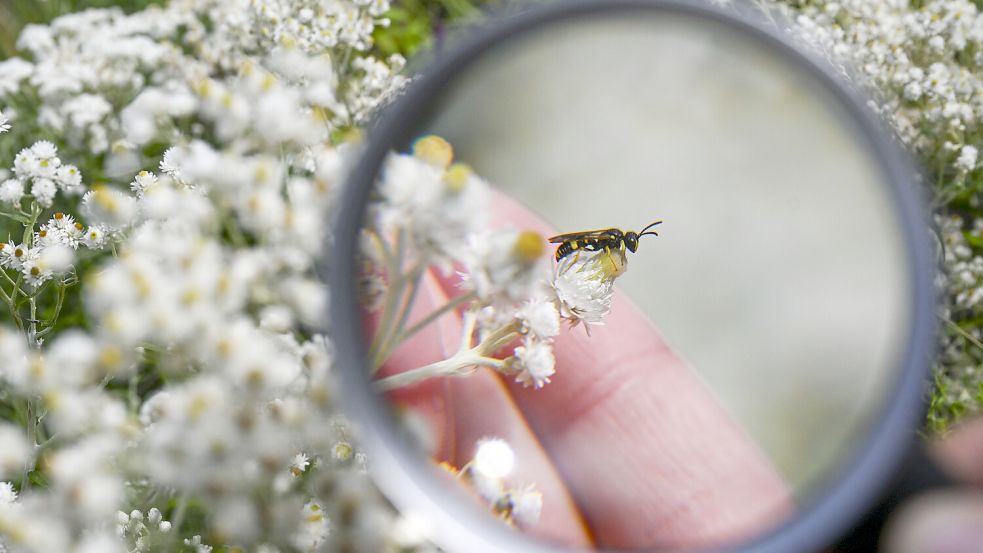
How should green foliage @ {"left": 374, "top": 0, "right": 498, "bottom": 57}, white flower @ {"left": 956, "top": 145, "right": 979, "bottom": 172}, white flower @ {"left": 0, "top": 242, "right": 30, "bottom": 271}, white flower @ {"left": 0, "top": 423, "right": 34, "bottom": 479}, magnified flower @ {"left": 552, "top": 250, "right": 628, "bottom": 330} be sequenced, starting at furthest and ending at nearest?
1. green foliage @ {"left": 374, "top": 0, "right": 498, "bottom": 57}
2. white flower @ {"left": 956, "top": 145, "right": 979, "bottom": 172}
3. white flower @ {"left": 0, "top": 242, "right": 30, "bottom": 271}
4. magnified flower @ {"left": 552, "top": 250, "right": 628, "bottom": 330}
5. white flower @ {"left": 0, "top": 423, "right": 34, "bottom": 479}

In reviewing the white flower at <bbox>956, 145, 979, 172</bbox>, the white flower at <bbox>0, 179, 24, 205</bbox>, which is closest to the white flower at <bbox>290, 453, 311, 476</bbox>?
the white flower at <bbox>0, 179, 24, 205</bbox>

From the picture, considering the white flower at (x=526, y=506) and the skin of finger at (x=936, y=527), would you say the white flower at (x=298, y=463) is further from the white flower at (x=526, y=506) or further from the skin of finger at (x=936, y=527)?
the skin of finger at (x=936, y=527)

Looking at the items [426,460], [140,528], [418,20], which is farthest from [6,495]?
[418,20]

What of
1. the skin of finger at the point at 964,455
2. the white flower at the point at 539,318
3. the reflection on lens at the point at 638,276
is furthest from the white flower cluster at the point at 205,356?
the skin of finger at the point at 964,455

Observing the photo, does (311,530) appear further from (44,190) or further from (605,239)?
(44,190)

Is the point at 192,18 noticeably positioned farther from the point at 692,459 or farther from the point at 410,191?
the point at 692,459

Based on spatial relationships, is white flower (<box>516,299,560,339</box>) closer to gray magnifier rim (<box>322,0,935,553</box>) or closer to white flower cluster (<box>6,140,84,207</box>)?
gray magnifier rim (<box>322,0,935,553</box>)
